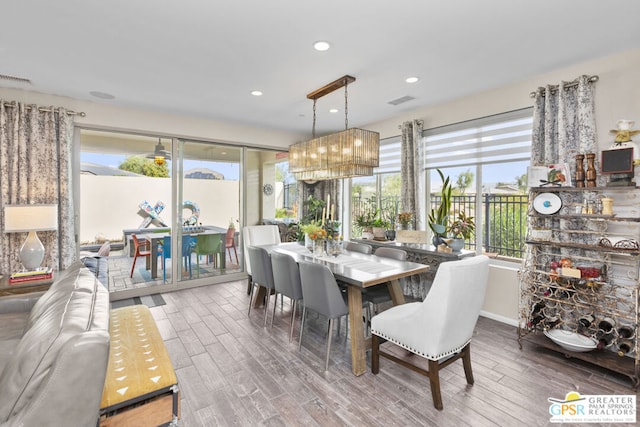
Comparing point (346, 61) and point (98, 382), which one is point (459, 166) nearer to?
point (346, 61)

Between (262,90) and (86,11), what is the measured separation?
1.83m

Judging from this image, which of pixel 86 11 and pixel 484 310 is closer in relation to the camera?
pixel 86 11

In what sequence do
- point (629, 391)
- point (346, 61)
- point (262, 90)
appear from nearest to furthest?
point (629, 391)
point (346, 61)
point (262, 90)

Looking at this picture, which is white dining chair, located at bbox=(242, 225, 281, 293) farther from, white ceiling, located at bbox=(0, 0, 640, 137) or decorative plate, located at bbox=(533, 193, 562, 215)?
decorative plate, located at bbox=(533, 193, 562, 215)

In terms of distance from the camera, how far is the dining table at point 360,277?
2518 millimetres

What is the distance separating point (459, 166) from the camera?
4.13 metres

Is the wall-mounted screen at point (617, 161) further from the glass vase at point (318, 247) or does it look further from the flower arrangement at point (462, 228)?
the glass vase at point (318, 247)

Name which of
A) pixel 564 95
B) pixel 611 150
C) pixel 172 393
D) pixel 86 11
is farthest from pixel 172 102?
pixel 611 150

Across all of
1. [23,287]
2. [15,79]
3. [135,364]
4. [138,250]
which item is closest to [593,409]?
[135,364]

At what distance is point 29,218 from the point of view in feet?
10.8

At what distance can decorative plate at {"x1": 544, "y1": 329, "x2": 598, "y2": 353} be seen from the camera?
2623mm

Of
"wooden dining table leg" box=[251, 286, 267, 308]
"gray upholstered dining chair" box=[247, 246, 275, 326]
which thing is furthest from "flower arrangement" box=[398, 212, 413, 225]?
"wooden dining table leg" box=[251, 286, 267, 308]

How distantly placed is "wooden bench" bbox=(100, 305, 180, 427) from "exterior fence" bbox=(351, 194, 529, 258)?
3.82 metres

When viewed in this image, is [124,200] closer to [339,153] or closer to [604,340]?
[339,153]
